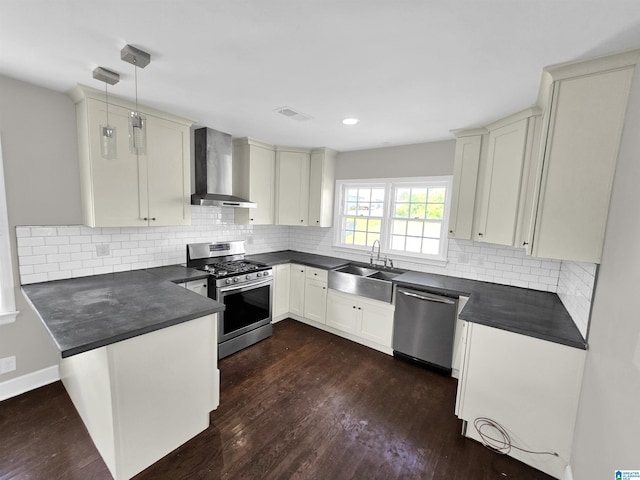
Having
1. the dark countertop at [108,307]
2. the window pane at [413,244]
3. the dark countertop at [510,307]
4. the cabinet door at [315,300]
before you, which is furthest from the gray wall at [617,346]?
the cabinet door at [315,300]

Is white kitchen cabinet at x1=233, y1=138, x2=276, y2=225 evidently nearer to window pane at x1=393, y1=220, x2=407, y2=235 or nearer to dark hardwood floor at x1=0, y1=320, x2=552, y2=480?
window pane at x1=393, y1=220, x2=407, y2=235

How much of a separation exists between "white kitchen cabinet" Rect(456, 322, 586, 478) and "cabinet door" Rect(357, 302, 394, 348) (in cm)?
112

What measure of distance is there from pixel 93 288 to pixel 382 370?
2.71m

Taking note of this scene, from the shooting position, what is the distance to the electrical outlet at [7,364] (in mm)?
2193

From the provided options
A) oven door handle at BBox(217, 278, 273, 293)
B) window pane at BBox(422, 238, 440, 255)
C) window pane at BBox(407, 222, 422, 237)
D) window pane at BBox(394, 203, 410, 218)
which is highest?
window pane at BBox(394, 203, 410, 218)

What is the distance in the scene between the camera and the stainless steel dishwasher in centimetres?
273

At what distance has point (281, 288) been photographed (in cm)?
386

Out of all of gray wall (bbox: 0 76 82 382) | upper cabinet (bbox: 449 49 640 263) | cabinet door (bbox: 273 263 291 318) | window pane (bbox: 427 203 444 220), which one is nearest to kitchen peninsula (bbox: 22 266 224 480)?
gray wall (bbox: 0 76 82 382)

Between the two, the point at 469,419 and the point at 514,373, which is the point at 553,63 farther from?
the point at 469,419

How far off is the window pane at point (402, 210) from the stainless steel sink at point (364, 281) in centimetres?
73

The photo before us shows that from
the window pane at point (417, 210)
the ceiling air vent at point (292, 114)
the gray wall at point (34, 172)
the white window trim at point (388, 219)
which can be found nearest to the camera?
the gray wall at point (34, 172)

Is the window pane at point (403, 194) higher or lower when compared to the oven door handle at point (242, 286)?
higher

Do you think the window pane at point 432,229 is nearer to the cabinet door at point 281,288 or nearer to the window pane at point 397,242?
the window pane at point 397,242

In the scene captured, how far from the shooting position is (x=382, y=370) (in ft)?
9.43
